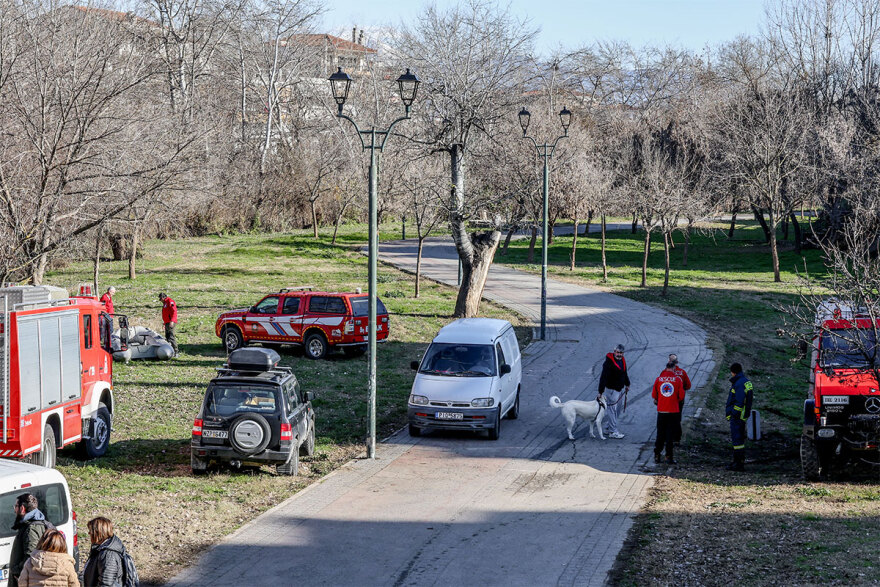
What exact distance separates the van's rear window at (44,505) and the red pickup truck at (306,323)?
51.4 feet

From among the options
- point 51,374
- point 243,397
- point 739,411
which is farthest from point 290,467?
point 739,411

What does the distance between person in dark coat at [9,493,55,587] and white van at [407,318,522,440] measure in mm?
8921

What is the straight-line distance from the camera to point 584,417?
16.6 metres

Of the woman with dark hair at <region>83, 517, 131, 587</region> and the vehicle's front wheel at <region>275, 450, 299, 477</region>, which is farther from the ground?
the woman with dark hair at <region>83, 517, 131, 587</region>

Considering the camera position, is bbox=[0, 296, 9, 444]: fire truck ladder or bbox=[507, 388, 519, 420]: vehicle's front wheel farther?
bbox=[507, 388, 519, 420]: vehicle's front wheel

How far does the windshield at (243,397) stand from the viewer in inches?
524

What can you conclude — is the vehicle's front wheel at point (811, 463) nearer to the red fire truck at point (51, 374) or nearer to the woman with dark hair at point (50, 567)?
the woman with dark hair at point (50, 567)

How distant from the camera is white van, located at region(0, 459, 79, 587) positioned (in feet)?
26.3

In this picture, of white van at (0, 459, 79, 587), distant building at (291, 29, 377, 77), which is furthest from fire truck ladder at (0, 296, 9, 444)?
distant building at (291, 29, 377, 77)

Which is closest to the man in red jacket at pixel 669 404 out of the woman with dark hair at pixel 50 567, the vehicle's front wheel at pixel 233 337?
the woman with dark hair at pixel 50 567

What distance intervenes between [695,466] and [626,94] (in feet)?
224

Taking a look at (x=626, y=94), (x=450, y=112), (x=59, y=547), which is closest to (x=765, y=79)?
(x=626, y=94)

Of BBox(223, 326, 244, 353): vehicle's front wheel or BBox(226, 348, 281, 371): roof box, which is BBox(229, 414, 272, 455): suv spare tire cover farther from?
BBox(223, 326, 244, 353): vehicle's front wheel

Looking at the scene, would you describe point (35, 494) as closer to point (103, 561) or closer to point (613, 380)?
point (103, 561)
